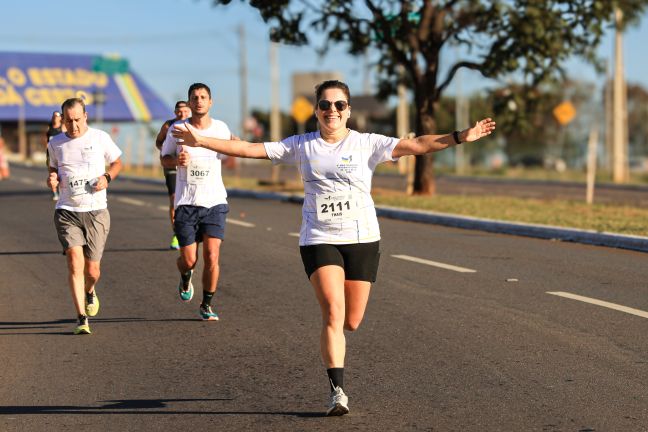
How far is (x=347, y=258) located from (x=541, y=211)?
16.2m

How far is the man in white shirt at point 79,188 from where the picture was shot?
9180 mm

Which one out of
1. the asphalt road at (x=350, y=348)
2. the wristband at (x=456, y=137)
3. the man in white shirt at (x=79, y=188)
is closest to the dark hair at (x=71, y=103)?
the man in white shirt at (x=79, y=188)

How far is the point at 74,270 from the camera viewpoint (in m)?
9.23

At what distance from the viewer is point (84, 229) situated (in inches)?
368

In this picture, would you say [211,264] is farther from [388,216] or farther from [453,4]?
[453,4]

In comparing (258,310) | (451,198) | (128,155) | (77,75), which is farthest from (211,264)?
(77,75)

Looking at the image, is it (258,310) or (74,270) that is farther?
(258,310)

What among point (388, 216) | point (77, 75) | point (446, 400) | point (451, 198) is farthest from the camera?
point (77, 75)

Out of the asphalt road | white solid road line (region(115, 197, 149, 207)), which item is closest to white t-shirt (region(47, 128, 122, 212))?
the asphalt road

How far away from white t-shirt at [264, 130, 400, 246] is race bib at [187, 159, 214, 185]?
10.8ft

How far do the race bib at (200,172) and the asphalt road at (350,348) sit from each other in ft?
3.82

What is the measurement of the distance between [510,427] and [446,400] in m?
0.69

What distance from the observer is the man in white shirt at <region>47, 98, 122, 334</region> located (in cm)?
918

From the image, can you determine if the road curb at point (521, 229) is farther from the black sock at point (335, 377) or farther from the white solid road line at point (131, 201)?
the black sock at point (335, 377)
